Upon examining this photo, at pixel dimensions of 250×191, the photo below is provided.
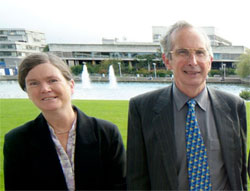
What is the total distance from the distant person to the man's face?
0.64 metres

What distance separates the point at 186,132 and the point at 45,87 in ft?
3.16

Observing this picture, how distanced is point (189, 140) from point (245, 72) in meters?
16.1

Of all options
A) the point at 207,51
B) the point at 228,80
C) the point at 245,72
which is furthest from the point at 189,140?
the point at 228,80

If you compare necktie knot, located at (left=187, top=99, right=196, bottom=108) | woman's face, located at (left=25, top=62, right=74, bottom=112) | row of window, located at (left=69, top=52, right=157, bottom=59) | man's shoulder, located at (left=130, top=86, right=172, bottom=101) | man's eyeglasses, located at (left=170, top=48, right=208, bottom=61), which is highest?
row of window, located at (left=69, top=52, right=157, bottom=59)

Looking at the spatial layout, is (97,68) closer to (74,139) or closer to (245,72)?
(245,72)

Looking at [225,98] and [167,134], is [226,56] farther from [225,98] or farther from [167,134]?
[167,134]

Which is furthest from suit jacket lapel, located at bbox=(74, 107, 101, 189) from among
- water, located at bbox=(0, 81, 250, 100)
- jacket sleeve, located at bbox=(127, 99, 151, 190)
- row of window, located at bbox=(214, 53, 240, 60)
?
row of window, located at bbox=(214, 53, 240, 60)

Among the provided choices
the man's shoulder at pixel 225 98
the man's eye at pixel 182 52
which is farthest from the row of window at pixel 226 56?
the man's eye at pixel 182 52

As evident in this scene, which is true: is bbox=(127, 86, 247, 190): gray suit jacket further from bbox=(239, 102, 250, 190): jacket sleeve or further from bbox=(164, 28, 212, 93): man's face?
bbox=(164, 28, 212, 93): man's face

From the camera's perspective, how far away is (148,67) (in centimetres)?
3266

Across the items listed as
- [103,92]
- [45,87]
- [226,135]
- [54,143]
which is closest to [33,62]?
[45,87]

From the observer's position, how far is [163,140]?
1.32 m

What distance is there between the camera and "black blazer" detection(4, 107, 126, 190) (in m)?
1.33

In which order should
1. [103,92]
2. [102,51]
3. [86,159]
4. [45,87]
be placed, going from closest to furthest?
[45,87] < [86,159] < [103,92] < [102,51]
